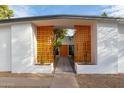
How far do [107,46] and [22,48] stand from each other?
203 inches

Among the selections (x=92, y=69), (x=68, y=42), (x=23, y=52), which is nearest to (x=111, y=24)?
(x=92, y=69)

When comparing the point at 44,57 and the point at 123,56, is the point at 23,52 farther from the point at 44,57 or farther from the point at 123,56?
the point at 123,56

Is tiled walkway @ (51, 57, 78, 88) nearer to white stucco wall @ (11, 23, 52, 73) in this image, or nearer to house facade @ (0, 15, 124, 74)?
house facade @ (0, 15, 124, 74)

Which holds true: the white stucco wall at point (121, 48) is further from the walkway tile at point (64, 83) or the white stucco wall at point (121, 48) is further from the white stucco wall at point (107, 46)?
the walkway tile at point (64, 83)

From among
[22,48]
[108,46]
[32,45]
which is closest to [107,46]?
[108,46]

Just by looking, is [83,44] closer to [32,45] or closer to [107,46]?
[107,46]

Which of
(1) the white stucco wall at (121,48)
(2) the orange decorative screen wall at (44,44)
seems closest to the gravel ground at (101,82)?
(1) the white stucco wall at (121,48)

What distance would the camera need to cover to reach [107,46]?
47.1 feet

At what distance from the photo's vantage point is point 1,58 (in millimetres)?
15156

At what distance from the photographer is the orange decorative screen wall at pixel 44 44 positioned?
16481 millimetres

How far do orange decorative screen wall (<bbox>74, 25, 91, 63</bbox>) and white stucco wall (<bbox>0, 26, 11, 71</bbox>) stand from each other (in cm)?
476

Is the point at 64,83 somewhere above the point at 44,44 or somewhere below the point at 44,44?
below

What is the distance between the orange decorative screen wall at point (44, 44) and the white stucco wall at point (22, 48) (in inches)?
77.7

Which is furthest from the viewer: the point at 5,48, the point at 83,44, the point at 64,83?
the point at 83,44
